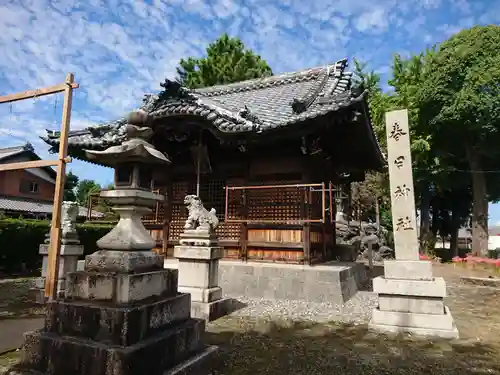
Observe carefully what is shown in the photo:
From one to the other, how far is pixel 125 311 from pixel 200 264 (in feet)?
12.6

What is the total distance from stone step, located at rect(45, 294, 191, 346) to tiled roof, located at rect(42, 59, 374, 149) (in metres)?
5.48

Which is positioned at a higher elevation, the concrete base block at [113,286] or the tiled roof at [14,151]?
the tiled roof at [14,151]

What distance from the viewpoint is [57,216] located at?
211 inches

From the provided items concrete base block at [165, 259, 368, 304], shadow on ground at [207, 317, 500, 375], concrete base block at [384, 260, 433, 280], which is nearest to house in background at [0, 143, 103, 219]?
concrete base block at [165, 259, 368, 304]

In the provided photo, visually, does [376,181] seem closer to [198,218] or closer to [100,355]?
[198,218]

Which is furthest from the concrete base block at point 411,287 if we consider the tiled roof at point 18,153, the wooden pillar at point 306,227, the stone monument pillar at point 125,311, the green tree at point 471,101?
the tiled roof at point 18,153

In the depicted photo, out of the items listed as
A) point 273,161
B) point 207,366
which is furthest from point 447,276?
point 207,366

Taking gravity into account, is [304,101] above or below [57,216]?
above

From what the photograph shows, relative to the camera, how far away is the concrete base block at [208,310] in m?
6.37

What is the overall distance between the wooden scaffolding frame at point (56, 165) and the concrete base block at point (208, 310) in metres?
2.50

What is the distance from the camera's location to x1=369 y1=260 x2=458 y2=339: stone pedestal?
18.7 feet

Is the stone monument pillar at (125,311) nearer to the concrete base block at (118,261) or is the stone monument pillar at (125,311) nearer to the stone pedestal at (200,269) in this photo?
the concrete base block at (118,261)

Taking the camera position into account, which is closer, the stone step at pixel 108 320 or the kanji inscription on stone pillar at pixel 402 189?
the stone step at pixel 108 320

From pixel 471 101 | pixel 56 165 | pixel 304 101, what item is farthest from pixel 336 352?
pixel 471 101
